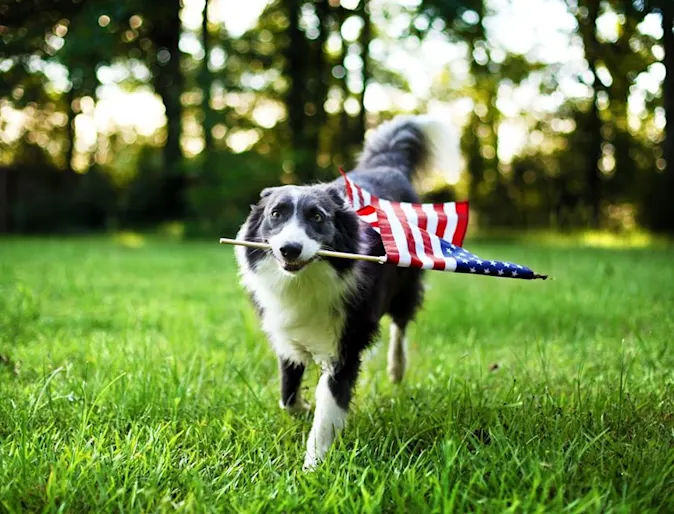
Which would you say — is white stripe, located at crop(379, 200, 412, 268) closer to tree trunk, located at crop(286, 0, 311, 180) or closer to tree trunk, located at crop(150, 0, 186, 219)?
tree trunk, located at crop(150, 0, 186, 219)

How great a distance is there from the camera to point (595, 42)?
11164 mm

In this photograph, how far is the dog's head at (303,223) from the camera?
2609 mm

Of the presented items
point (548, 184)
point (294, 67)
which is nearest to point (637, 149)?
point (548, 184)

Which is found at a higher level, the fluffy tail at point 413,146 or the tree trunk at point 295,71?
the tree trunk at point 295,71

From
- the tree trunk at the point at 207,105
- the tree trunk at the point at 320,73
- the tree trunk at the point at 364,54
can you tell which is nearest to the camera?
the tree trunk at the point at 207,105

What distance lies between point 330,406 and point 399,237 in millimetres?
792

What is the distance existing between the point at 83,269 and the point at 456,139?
5.62m

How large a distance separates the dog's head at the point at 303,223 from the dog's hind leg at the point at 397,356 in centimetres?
126

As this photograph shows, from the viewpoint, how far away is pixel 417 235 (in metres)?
2.70

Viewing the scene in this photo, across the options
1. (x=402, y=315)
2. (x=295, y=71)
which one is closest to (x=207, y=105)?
(x=295, y=71)

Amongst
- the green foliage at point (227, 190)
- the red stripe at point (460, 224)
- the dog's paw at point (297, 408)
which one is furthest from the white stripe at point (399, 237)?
the green foliage at point (227, 190)

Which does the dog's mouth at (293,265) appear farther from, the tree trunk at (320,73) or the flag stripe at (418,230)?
the tree trunk at (320,73)

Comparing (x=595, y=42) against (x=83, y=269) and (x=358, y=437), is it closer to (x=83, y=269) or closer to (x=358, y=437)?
(x=83, y=269)

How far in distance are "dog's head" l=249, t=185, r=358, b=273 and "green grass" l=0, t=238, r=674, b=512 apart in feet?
2.30
